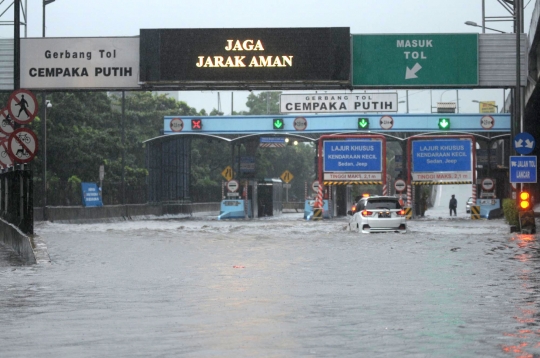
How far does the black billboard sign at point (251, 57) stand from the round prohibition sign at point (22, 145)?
41.1ft

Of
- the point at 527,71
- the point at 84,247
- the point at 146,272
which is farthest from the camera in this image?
the point at 527,71

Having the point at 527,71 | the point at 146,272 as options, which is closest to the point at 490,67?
the point at 527,71

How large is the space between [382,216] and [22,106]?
1380 cm

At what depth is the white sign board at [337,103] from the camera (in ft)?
213

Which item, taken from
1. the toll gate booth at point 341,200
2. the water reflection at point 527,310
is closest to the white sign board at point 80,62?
the water reflection at point 527,310

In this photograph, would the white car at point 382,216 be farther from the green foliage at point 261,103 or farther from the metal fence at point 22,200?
the green foliage at point 261,103

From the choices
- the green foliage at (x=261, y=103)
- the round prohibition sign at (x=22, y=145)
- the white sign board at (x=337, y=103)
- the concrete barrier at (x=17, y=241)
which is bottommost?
the concrete barrier at (x=17, y=241)

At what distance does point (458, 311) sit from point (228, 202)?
4628cm

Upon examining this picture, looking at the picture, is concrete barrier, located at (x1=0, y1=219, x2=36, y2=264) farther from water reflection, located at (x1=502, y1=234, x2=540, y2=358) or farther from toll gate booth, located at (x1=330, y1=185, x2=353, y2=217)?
toll gate booth, located at (x1=330, y1=185, x2=353, y2=217)

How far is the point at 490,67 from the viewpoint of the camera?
3659 centimetres

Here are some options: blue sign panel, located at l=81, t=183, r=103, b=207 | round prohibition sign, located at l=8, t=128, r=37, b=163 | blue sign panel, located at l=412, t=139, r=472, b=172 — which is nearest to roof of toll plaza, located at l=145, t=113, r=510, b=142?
blue sign panel, located at l=81, t=183, r=103, b=207

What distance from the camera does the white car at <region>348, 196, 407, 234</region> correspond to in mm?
33875

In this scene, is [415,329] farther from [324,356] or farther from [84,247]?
[84,247]

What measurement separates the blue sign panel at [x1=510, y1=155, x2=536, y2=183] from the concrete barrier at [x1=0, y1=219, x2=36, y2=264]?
15.0 metres
